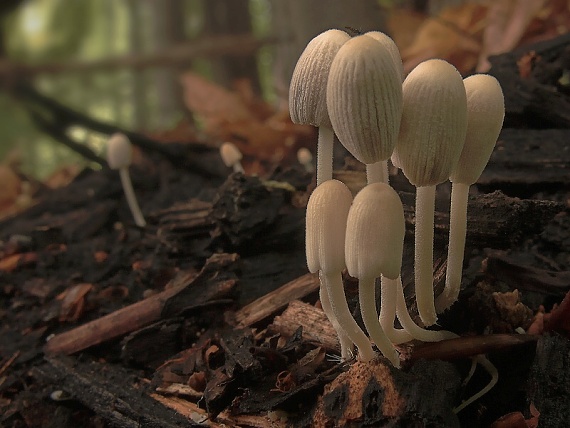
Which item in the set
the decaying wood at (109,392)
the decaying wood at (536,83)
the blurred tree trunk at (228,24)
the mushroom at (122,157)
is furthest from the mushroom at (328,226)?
the blurred tree trunk at (228,24)

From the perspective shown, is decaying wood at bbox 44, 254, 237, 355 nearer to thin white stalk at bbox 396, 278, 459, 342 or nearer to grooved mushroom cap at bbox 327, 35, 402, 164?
thin white stalk at bbox 396, 278, 459, 342

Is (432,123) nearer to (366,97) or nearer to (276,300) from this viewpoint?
(366,97)

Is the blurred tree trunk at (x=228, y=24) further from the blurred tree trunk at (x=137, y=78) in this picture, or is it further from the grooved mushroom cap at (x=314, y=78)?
the grooved mushroom cap at (x=314, y=78)

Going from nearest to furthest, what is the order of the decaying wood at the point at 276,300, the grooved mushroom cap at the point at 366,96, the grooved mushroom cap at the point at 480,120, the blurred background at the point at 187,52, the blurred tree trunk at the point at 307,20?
the grooved mushroom cap at the point at 366,96
the grooved mushroom cap at the point at 480,120
the decaying wood at the point at 276,300
the blurred background at the point at 187,52
the blurred tree trunk at the point at 307,20

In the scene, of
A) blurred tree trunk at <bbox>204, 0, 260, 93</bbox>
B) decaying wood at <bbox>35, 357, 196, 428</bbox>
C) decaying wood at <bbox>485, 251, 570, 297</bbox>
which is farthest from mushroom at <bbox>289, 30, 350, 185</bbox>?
blurred tree trunk at <bbox>204, 0, 260, 93</bbox>

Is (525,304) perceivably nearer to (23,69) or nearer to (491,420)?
(491,420)

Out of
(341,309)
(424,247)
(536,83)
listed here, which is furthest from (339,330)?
(536,83)

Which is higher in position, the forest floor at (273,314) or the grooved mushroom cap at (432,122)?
the grooved mushroom cap at (432,122)
